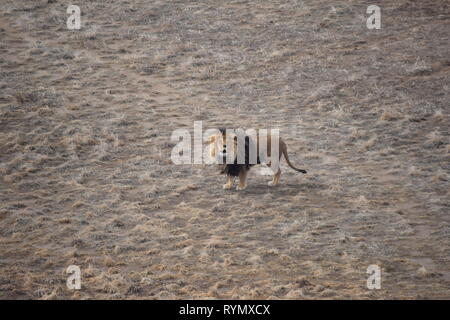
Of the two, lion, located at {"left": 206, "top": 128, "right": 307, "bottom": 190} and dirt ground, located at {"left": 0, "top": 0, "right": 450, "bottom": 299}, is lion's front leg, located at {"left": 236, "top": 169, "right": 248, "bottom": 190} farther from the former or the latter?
dirt ground, located at {"left": 0, "top": 0, "right": 450, "bottom": 299}

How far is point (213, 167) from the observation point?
1381 centimetres

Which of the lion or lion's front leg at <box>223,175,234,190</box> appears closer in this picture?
the lion

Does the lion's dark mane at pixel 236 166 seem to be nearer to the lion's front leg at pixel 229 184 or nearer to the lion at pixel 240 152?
the lion at pixel 240 152

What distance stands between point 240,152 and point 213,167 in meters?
2.23

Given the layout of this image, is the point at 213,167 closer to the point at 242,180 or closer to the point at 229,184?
the point at 229,184

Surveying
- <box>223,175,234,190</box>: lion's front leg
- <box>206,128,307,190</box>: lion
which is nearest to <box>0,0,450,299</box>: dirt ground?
<box>223,175,234,190</box>: lion's front leg

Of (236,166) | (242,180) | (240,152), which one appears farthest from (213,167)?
(240,152)

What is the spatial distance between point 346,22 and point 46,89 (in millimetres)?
12592

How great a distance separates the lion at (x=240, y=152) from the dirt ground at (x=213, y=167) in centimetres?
53

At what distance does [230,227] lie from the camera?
10.7m

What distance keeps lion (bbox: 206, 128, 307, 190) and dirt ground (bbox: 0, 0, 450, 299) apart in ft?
1.75

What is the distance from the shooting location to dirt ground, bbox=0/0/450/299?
926cm

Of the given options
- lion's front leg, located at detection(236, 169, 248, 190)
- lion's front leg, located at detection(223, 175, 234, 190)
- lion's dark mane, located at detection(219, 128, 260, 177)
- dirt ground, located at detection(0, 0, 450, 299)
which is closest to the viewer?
dirt ground, located at detection(0, 0, 450, 299)

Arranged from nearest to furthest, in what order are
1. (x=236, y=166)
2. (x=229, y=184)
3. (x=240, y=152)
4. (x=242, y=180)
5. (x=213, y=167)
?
(x=240, y=152)
(x=236, y=166)
(x=242, y=180)
(x=229, y=184)
(x=213, y=167)
